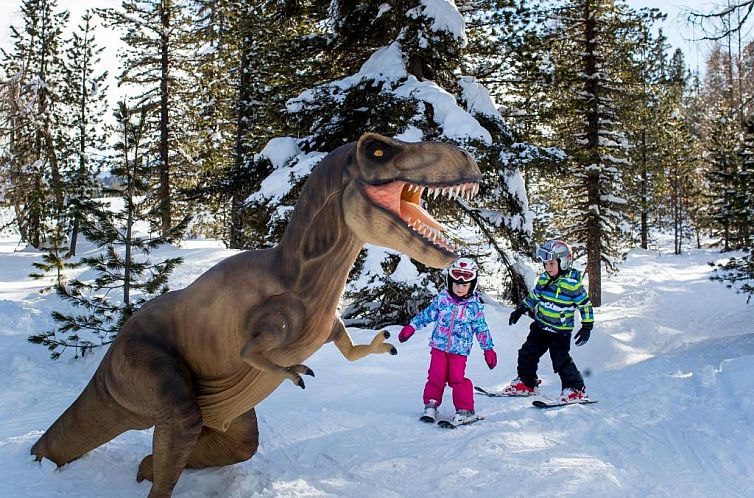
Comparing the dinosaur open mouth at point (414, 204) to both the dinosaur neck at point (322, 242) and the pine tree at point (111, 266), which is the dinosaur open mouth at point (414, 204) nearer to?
the dinosaur neck at point (322, 242)

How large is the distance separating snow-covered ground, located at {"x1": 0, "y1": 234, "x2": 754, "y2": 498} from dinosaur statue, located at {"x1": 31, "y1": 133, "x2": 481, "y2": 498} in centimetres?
67

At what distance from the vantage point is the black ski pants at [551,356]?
21.8ft

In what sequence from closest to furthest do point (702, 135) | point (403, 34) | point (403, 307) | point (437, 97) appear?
point (437, 97)
point (403, 34)
point (403, 307)
point (702, 135)

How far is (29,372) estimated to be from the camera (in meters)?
7.19

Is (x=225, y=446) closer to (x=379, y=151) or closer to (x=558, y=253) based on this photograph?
(x=379, y=151)

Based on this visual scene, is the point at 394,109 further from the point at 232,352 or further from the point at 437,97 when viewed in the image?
the point at 232,352

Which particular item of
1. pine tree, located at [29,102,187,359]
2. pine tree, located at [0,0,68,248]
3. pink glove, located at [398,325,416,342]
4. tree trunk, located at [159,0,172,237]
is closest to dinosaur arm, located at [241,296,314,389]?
pink glove, located at [398,325,416,342]

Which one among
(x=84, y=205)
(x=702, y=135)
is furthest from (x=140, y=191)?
(x=702, y=135)

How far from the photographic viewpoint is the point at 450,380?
5.93 m

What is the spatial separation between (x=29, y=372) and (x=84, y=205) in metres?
2.25

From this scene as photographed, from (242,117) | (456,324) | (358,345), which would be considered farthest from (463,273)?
(242,117)

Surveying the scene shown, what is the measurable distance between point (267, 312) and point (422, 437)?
2842 millimetres

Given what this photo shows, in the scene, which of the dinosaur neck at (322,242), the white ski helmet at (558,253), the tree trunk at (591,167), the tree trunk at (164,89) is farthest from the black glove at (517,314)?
the tree trunk at (164,89)

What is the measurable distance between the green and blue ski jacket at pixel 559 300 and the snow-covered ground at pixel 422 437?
0.96 metres
